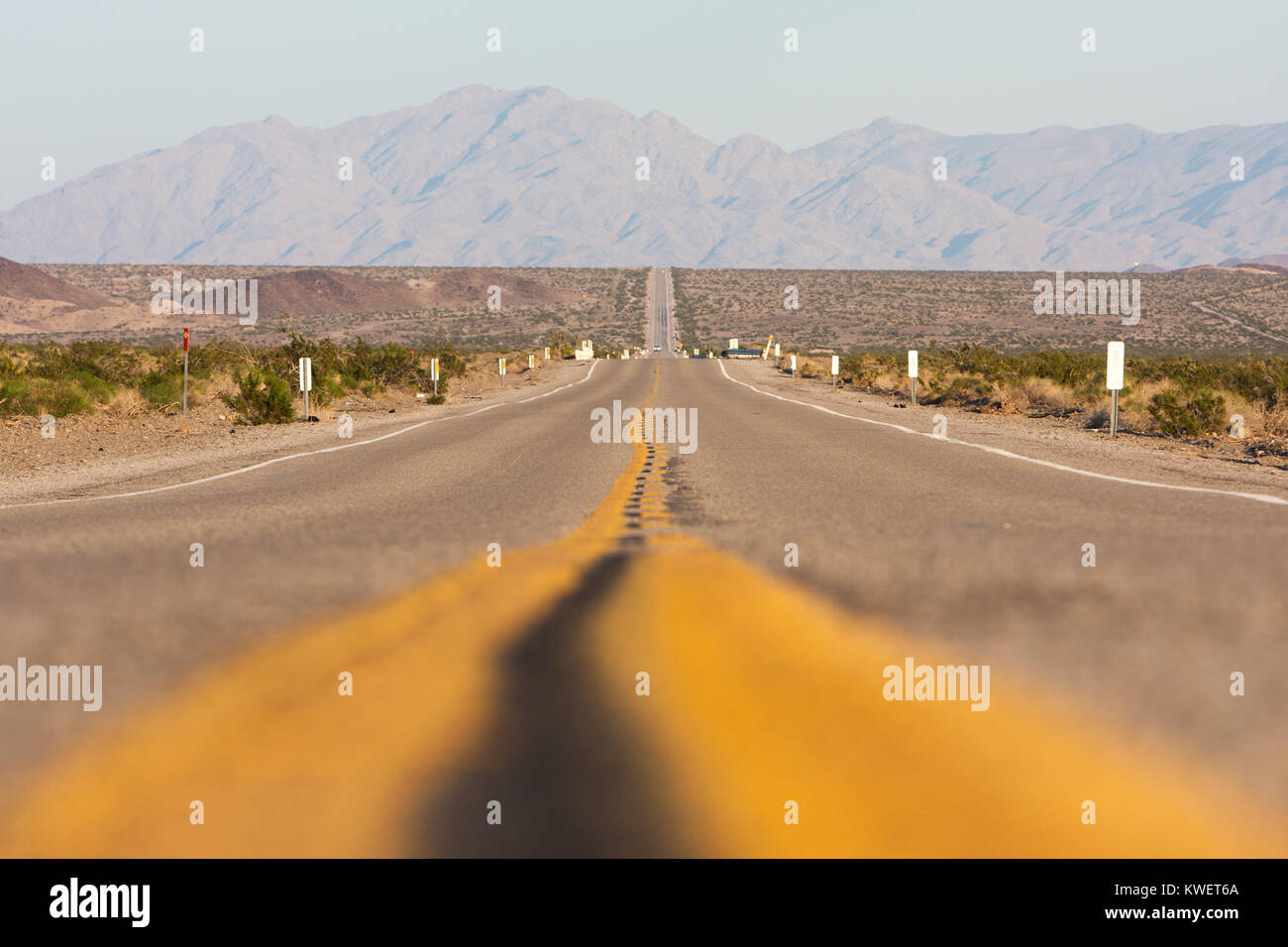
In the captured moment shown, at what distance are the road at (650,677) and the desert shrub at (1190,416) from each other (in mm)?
9803

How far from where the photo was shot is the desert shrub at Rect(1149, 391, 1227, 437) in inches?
738

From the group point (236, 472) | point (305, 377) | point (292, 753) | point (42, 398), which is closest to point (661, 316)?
point (305, 377)

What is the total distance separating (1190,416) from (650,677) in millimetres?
16507

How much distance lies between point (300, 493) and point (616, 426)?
31.7 feet

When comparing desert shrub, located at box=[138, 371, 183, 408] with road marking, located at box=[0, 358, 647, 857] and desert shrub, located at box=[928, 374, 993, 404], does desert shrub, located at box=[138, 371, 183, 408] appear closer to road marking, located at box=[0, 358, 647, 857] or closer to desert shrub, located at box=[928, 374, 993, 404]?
desert shrub, located at box=[928, 374, 993, 404]

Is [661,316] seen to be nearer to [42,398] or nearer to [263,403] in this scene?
[263,403]

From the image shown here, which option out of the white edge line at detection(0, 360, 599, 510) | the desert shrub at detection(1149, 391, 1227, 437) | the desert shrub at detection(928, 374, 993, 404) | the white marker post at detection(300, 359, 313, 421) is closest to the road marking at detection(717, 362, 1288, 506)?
the desert shrub at detection(1149, 391, 1227, 437)

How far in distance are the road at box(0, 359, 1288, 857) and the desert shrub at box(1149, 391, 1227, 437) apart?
9.80 meters

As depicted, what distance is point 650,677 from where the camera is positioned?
493cm

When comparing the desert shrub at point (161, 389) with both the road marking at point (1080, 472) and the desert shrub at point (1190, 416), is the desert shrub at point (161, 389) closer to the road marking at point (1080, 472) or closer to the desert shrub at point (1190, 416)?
the road marking at point (1080, 472)

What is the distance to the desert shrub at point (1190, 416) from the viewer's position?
18.8 meters

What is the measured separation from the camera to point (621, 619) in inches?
232
